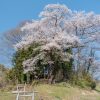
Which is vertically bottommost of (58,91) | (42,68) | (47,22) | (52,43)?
(58,91)

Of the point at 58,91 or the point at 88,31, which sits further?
A: the point at 88,31

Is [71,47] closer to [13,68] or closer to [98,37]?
[98,37]

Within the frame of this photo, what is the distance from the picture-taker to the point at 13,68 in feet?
115

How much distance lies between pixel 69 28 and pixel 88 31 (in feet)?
6.48

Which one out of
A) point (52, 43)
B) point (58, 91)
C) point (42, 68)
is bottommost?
point (58, 91)

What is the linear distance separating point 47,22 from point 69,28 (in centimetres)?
276

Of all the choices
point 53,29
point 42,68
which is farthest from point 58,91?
point 53,29

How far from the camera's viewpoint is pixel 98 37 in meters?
37.0

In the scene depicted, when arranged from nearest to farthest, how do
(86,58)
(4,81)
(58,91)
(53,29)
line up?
1. (58,91)
2. (4,81)
3. (53,29)
4. (86,58)

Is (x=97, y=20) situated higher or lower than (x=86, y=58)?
higher

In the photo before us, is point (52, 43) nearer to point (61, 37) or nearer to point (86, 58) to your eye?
point (61, 37)

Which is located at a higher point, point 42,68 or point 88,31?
point 88,31

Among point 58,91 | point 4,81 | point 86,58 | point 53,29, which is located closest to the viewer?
point 58,91

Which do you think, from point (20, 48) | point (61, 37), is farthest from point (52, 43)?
point (20, 48)
